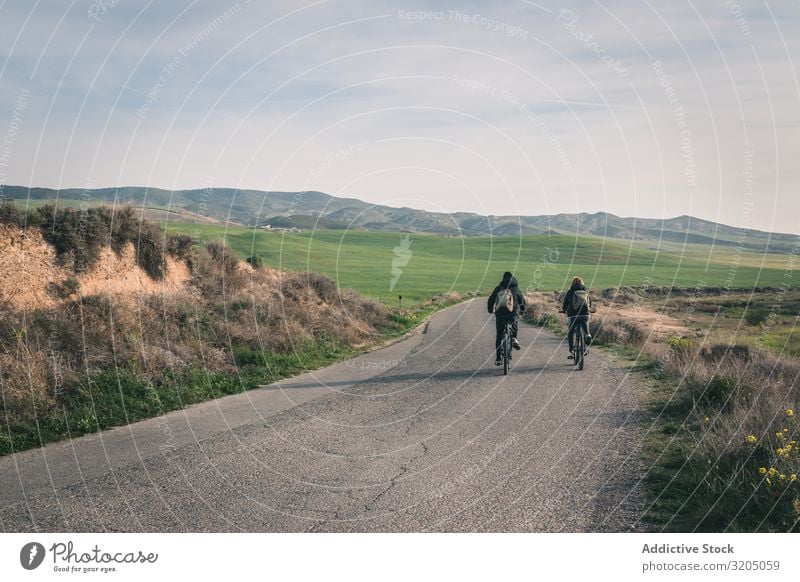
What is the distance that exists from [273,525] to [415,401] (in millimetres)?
6046

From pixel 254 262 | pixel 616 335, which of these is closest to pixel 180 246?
pixel 254 262

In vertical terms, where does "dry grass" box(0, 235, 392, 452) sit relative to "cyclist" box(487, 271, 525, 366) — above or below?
below

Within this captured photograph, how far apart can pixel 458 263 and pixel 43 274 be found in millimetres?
104403

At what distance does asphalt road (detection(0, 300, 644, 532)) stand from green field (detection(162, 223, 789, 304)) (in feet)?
91.0

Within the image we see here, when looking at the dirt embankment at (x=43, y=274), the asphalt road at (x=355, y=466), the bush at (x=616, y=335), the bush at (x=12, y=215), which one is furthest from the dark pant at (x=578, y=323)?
the bush at (x=12, y=215)

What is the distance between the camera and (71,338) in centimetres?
1238

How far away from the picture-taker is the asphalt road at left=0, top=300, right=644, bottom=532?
5906 mm

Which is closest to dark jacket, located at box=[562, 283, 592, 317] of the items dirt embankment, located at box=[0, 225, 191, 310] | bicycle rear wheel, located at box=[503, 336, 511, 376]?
bicycle rear wheel, located at box=[503, 336, 511, 376]

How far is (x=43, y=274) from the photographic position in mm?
14219

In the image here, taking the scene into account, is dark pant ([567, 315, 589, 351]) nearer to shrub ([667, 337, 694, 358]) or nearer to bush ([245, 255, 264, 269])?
shrub ([667, 337, 694, 358])

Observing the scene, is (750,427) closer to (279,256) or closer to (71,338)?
(71,338)

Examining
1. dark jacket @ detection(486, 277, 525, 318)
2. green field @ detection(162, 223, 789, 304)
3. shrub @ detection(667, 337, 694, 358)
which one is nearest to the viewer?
dark jacket @ detection(486, 277, 525, 318)

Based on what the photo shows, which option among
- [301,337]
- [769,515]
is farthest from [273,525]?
[301,337]

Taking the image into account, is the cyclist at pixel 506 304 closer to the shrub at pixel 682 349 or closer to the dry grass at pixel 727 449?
the dry grass at pixel 727 449
